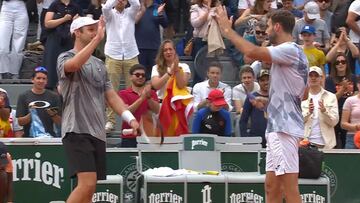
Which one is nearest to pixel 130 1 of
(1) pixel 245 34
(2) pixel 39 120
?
(1) pixel 245 34

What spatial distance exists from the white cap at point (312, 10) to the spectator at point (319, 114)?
8.85 feet

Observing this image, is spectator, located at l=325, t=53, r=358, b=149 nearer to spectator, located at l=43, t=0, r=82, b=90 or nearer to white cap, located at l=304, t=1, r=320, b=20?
white cap, located at l=304, t=1, r=320, b=20

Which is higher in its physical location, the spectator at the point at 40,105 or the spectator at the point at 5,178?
the spectator at the point at 40,105

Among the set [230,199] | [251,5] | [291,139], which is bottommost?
[230,199]

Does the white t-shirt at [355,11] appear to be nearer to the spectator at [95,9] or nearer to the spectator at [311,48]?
the spectator at [311,48]

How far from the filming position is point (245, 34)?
704 inches

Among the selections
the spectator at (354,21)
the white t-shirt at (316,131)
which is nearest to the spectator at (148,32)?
the spectator at (354,21)

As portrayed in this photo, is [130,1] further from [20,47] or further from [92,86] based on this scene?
[92,86]

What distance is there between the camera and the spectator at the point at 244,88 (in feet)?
53.4

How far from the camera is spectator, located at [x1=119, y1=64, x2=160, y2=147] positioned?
49.7ft

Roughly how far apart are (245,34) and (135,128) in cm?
703

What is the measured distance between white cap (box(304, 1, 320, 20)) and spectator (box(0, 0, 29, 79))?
4.36 m

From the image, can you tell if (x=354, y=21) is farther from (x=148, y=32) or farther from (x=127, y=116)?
(x=127, y=116)

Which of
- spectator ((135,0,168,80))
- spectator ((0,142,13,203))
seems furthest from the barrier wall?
spectator ((135,0,168,80))
